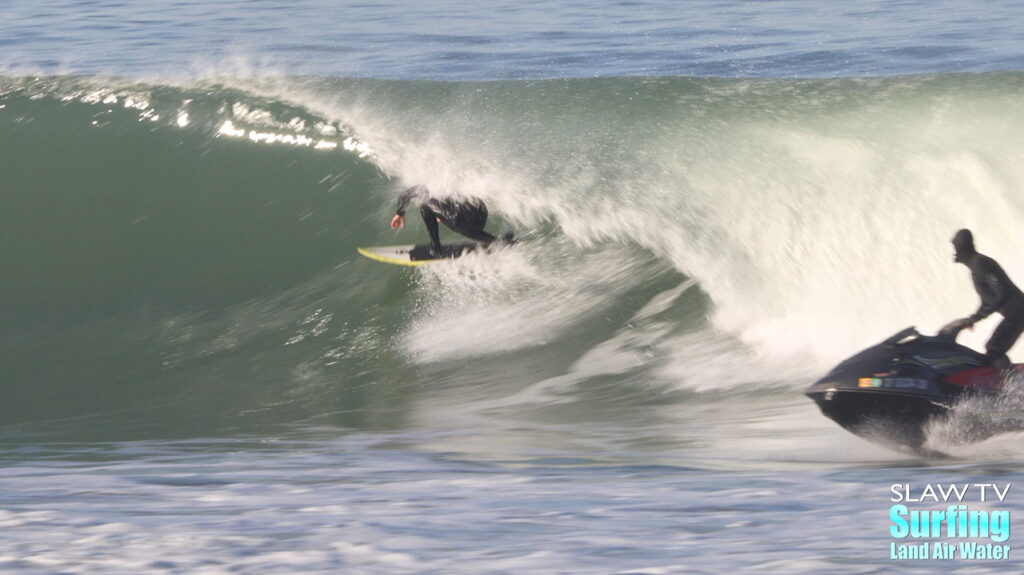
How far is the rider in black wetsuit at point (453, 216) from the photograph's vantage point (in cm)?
934

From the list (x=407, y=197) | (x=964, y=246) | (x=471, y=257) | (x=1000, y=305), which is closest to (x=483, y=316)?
(x=471, y=257)

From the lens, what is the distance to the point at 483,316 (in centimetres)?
894

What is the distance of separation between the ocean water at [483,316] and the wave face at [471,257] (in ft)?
0.09

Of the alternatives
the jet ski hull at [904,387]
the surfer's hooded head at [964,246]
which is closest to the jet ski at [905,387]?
the jet ski hull at [904,387]

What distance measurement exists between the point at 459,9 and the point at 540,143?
45.7 feet

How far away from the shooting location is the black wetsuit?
19.9 ft

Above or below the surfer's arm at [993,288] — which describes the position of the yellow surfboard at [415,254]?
above

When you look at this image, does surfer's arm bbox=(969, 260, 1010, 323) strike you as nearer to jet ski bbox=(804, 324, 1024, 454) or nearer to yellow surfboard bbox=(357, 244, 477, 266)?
jet ski bbox=(804, 324, 1024, 454)

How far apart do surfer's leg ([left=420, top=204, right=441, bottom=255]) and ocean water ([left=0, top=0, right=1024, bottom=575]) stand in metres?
0.21

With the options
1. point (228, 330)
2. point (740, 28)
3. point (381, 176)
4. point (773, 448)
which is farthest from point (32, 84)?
point (740, 28)

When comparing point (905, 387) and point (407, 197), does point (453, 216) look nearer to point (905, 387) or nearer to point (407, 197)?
point (407, 197)

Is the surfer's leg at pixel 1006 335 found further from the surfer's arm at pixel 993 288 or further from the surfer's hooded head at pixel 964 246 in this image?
the surfer's hooded head at pixel 964 246

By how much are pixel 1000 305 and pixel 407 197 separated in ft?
15.1

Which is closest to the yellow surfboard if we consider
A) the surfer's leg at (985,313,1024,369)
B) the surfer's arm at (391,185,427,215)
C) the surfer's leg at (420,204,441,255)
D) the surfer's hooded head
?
the surfer's leg at (420,204,441,255)
